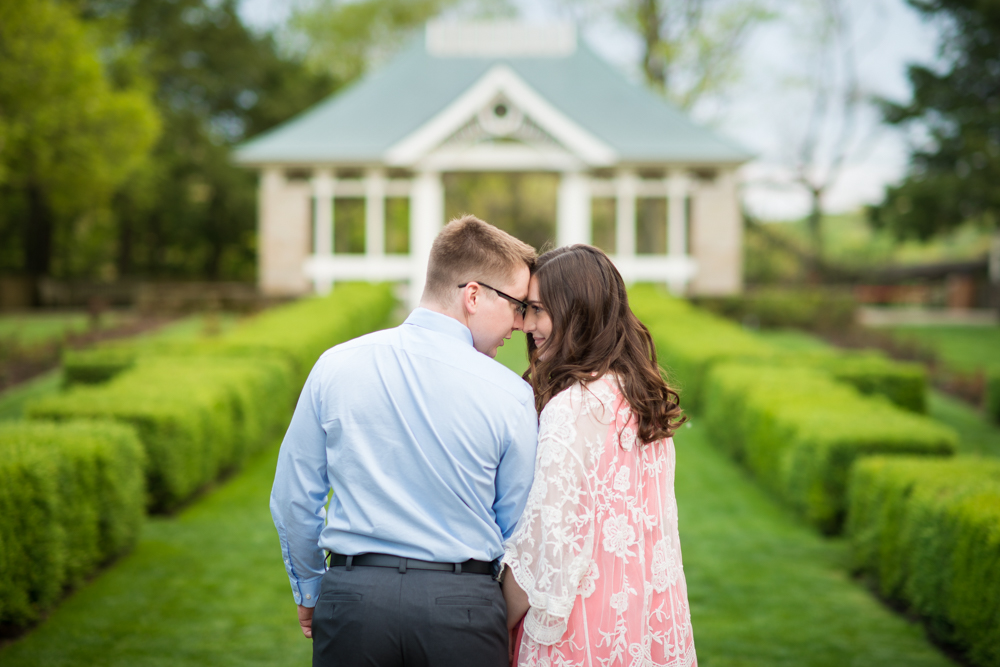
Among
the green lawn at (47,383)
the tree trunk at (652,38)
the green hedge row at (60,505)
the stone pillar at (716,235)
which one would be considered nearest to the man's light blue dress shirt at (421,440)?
the green hedge row at (60,505)

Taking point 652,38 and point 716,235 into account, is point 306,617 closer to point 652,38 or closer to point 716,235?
point 716,235

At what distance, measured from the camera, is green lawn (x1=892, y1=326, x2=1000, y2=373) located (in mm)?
15521

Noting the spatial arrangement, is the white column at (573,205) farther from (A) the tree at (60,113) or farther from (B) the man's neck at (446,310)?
(B) the man's neck at (446,310)

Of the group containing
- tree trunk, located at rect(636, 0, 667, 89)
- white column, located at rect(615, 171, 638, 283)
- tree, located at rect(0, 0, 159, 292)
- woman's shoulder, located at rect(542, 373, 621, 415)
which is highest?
tree trunk, located at rect(636, 0, 667, 89)

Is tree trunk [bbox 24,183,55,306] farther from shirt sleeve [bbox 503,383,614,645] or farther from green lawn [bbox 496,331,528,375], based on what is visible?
shirt sleeve [bbox 503,383,614,645]

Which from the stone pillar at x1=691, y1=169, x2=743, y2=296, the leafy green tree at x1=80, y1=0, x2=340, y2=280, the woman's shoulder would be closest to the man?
the woman's shoulder

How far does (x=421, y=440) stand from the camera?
210 centimetres

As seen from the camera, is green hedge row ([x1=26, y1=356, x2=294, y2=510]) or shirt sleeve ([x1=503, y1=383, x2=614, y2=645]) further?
green hedge row ([x1=26, y1=356, x2=294, y2=510])

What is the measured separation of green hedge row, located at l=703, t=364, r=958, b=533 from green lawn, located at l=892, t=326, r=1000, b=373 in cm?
820

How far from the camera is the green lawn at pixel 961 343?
1552 cm

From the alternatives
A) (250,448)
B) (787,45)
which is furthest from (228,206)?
(250,448)

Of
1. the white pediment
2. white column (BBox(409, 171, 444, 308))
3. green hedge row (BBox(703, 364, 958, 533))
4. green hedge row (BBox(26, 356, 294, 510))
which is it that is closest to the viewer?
green hedge row (BBox(703, 364, 958, 533))

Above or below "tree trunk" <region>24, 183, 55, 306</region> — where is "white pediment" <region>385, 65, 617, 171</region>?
above

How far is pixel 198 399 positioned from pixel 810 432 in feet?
15.4
